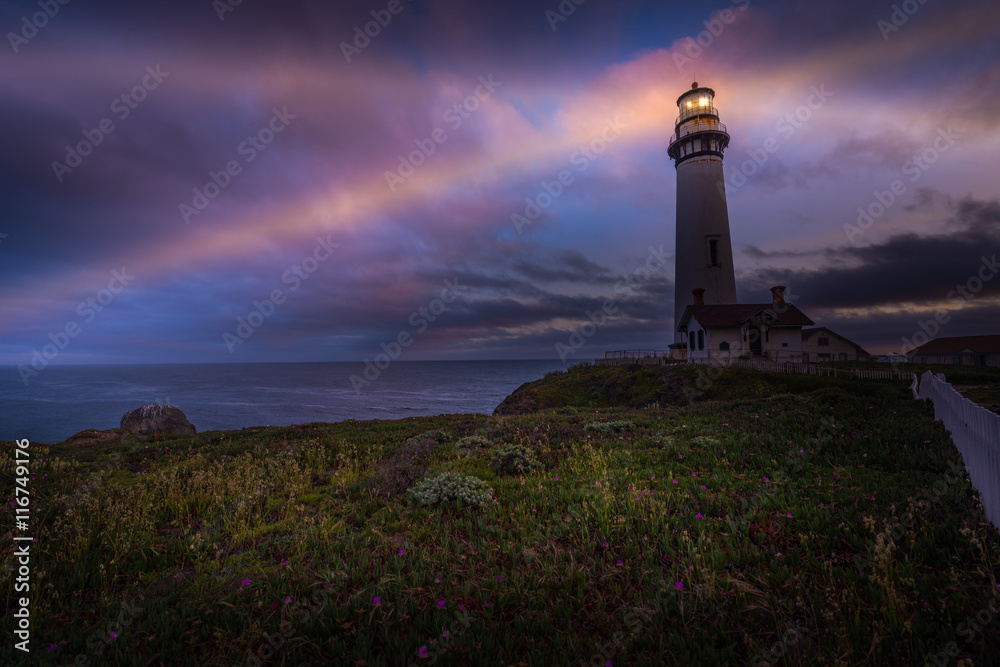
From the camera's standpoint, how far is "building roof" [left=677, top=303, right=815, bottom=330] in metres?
34.2

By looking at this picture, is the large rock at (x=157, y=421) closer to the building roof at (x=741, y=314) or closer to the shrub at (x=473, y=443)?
the shrub at (x=473, y=443)

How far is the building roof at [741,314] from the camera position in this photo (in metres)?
34.2

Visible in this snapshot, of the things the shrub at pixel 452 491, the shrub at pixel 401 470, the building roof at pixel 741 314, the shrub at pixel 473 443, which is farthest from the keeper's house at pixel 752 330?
the shrub at pixel 452 491

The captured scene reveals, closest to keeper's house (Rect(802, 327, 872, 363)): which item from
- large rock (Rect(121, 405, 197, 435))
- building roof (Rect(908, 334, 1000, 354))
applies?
building roof (Rect(908, 334, 1000, 354))

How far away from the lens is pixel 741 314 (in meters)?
34.8

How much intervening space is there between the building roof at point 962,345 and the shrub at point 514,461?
6194 centimetres

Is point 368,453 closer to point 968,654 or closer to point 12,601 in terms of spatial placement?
point 12,601

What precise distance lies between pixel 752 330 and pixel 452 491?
35792 millimetres

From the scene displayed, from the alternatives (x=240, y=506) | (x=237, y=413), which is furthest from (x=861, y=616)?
(x=237, y=413)

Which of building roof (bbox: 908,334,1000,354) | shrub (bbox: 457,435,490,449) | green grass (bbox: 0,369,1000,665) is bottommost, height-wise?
green grass (bbox: 0,369,1000,665)

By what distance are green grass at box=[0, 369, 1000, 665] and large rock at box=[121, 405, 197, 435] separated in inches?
566

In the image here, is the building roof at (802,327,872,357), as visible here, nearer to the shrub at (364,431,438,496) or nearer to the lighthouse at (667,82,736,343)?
the lighthouse at (667,82,736,343)

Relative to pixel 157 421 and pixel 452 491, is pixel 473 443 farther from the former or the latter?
pixel 157 421

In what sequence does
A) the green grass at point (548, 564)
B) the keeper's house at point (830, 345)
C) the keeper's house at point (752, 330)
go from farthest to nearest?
the keeper's house at point (830, 345) < the keeper's house at point (752, 330) < the green grass at point (548, 564)
